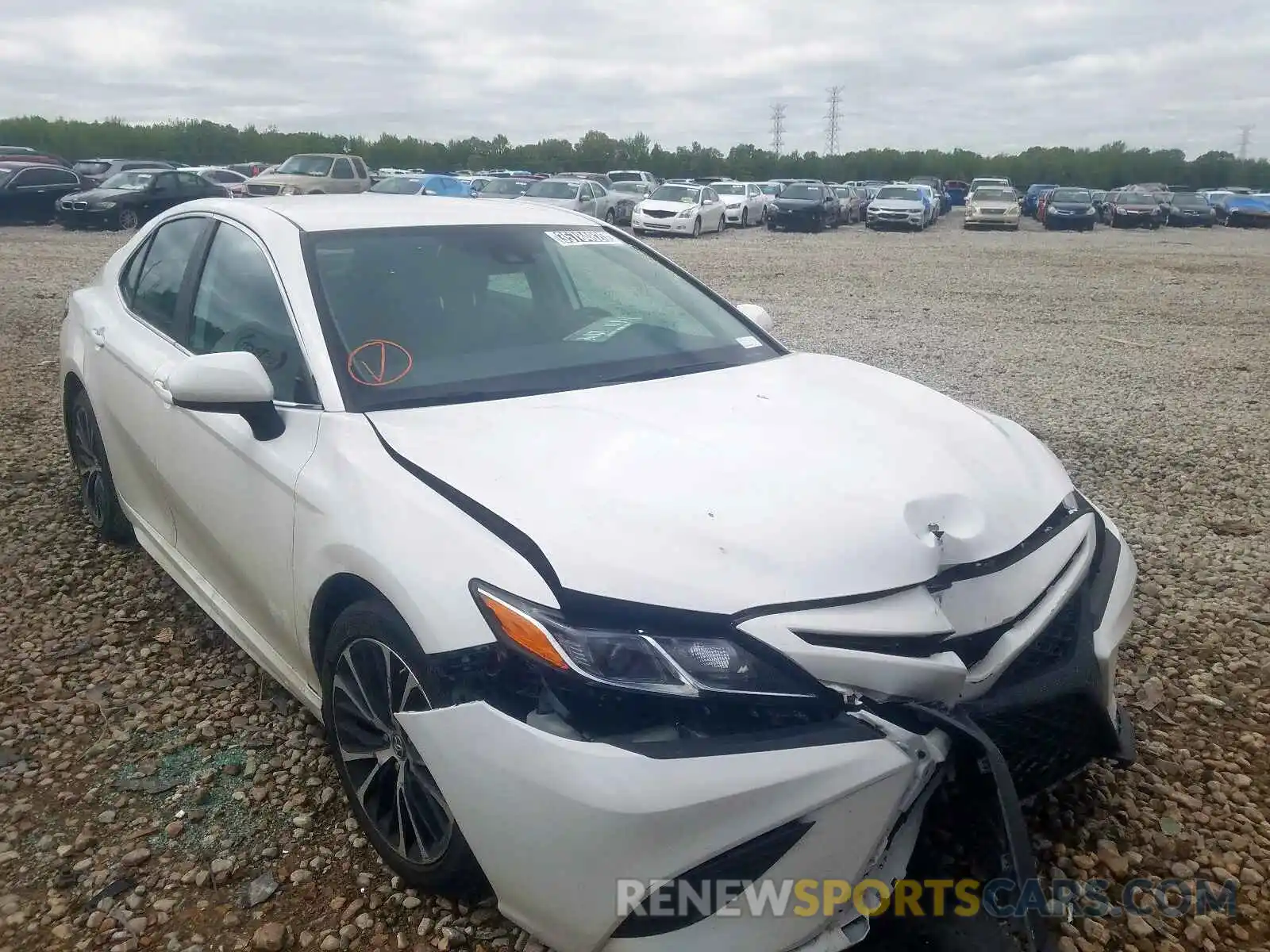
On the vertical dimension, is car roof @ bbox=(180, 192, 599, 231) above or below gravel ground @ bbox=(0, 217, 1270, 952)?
above

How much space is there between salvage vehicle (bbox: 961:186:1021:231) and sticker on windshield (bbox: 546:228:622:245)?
31382mm

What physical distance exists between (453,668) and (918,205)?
107 ft

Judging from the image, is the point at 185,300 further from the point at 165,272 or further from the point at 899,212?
the point at 899,212

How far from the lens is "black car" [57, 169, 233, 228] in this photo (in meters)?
21.8

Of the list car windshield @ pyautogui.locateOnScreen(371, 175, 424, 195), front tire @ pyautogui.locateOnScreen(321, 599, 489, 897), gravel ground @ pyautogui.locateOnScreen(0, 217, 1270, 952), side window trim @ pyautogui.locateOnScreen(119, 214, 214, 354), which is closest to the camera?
front tire @ pyautogui.locateOnScreen(321, 599, 489, 897)

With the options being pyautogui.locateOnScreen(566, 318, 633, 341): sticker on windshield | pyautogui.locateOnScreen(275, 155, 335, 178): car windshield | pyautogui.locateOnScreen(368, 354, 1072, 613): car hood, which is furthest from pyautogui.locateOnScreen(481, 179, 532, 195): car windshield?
pyautogui.locateOnScreen(368, 354, 1072, 613): car hood

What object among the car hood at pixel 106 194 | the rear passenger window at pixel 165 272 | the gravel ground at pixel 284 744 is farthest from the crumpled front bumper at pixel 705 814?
the car hood at pixel 106 194

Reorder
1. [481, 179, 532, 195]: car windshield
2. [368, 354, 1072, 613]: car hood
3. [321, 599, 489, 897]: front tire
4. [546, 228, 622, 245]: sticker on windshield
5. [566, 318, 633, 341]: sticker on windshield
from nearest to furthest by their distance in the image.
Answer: [368, 354, 1072, 613]: car hood → [321, 599, 489, 897]: front tire → [566, 318, 633, 341]: sticker on windshield → [546, 228, 622, 245]: sticker on windshield → [481, 179, 532, 195]: car windshield

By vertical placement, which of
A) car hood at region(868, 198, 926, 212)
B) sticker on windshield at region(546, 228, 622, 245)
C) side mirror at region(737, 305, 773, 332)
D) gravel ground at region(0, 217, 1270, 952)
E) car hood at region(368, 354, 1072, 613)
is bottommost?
gravel ground at region(0, 217, 1270, 952)

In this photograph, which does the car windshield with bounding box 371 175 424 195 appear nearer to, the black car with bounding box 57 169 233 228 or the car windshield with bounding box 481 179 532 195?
the car windshield with bounding box 481 179 532 195

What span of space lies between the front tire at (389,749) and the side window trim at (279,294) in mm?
669

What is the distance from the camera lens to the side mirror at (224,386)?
257 centimetres

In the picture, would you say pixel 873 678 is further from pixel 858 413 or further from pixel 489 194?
pixel 489 194

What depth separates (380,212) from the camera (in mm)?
3396
